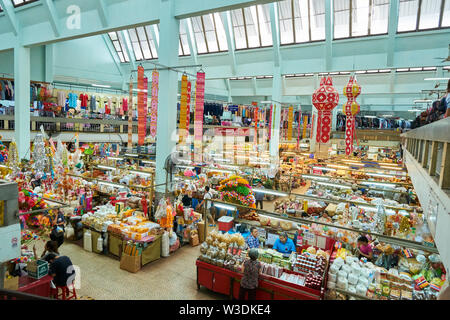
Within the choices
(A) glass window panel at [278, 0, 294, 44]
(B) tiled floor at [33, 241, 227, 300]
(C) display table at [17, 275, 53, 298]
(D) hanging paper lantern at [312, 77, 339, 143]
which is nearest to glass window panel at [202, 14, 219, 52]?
(A) glass window panel at [278, 0, 294, 44]

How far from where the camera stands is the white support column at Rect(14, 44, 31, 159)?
46.6 feet

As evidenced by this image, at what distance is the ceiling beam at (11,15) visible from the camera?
44.9ft

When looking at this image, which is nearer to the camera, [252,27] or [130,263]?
[130,263]

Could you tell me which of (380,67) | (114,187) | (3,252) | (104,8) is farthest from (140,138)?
(380,67)

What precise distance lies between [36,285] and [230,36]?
1571cm

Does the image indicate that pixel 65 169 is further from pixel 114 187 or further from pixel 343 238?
pixel 343 238

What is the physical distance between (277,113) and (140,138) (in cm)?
970

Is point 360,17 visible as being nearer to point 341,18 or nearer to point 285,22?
point 341,18

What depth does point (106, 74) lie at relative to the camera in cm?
2336

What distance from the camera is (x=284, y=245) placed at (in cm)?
677

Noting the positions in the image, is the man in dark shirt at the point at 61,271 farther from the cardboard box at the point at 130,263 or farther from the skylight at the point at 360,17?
the skylight at the point at 360,17

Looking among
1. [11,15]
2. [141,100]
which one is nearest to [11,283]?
[141,100]

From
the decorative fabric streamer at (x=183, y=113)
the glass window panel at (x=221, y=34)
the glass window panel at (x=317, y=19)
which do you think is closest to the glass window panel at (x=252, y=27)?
the glass window panel at (x=221, y=34)
